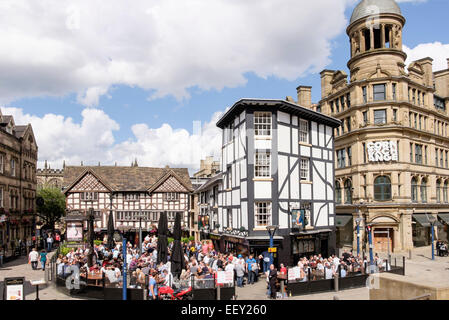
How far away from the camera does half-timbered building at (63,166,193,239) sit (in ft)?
147

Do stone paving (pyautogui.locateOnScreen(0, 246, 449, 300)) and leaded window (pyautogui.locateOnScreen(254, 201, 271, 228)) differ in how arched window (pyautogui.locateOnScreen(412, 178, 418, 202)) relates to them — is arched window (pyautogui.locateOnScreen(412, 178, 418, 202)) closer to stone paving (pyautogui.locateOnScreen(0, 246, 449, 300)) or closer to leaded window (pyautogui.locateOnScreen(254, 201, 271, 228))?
stone paving (pyautogui.locateOnScreen(0, 246, 449, 300))

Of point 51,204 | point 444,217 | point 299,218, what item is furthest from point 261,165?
point 51,204

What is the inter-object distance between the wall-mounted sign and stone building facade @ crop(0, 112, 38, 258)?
32.9m

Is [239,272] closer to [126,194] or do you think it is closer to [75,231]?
[75,231]

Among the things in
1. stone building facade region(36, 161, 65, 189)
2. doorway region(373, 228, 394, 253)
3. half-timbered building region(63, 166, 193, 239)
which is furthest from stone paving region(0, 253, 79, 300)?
stone building facade region(36, 161, 65, 189)

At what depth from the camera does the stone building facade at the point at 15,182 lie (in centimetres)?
3469

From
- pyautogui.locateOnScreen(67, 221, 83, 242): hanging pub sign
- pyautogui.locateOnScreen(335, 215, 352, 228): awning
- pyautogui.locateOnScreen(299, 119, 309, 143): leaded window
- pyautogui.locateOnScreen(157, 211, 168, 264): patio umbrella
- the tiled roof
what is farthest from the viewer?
the tiled roof

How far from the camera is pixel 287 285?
17547 mm

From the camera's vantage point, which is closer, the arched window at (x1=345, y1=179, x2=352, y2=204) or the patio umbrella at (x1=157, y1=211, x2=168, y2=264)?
the patio umbrella at (x1=157, y1=211, x2=168, y2=264)

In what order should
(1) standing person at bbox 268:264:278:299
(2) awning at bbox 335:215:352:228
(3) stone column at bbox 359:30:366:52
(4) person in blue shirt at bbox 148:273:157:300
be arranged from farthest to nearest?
(2) awning at bbox 335:215:352:228
(3) stone column at bbox 359:30:366:52
(1) standing person at bbox 268:264:278:299
(4) person in blue shirt at bbox 148:273:157:300

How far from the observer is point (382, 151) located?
36562 millimetres

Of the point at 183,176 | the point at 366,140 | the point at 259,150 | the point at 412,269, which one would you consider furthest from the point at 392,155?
the point at 183,176
